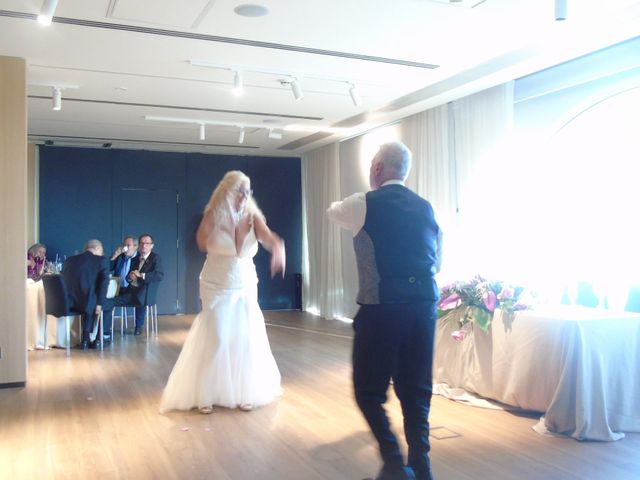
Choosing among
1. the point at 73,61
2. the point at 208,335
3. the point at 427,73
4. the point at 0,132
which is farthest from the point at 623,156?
the point at 0,132

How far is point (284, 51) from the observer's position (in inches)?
227

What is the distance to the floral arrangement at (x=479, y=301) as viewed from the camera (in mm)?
4816

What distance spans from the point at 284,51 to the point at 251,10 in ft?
3.41

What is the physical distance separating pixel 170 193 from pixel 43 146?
2248mm

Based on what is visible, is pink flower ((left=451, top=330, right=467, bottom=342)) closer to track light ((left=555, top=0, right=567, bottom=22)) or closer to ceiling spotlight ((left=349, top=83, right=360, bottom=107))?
track light ((left=555, top=0, right=567, bottom=22))

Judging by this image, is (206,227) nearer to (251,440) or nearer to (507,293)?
(251,440)

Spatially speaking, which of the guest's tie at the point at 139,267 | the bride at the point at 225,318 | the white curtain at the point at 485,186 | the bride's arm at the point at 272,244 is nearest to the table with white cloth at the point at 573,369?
the bride's arm at the point at 272,244

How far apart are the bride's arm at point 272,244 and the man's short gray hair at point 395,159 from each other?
1315 mm

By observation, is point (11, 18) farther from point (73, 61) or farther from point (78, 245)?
point (78, 245)

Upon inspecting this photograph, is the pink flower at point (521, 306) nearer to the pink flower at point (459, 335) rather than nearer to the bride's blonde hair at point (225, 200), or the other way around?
the pink flower at point (459, 335)

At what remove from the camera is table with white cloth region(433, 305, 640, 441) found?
4.14m

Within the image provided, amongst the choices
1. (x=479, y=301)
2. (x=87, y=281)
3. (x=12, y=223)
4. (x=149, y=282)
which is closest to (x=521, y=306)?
(x=479, y=301)

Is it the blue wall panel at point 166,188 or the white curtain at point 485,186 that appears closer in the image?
the white curtain at point 485,186

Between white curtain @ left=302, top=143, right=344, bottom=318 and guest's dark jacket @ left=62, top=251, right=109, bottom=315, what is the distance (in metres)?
4.21
